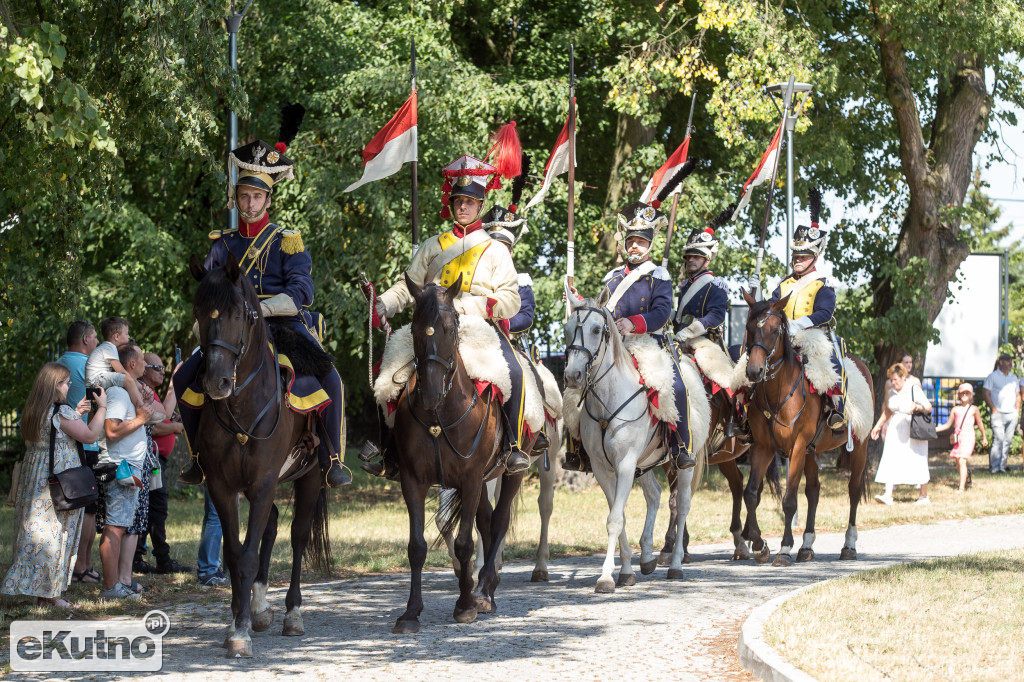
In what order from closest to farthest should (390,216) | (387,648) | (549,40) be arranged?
(387,648)
(390,216)
(549,40)

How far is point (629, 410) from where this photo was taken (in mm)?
11070

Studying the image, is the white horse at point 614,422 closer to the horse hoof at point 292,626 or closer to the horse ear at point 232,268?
the horse hoof at point 292,626

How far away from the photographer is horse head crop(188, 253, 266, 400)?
7.48 metres

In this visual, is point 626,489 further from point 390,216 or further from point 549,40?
point 549,40

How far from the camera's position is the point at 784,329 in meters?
12.5

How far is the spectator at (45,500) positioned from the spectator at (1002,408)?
20.1m

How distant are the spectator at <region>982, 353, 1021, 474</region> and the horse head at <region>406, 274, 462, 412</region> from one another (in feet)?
62.4

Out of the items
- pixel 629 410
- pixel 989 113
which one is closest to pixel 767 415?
pixel 629 410

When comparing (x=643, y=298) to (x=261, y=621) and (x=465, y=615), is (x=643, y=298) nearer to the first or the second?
(x=465, y=615)

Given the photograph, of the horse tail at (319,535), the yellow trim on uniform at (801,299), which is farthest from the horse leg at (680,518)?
the horse tail at (319,535)

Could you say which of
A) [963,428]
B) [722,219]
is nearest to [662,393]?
[722,219]

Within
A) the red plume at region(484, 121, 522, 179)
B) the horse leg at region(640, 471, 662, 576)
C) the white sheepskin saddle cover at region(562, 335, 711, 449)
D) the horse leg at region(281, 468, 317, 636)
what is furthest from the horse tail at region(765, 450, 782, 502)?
the horse leg at region(281, 468, 317, 636)

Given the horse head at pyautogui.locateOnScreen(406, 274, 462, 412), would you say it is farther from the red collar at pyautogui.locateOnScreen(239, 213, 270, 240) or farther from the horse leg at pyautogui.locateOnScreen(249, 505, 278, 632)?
the horse leg at pyautogui.locateOnScreen(249, 505, 278, 632)

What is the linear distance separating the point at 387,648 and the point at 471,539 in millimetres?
1176
